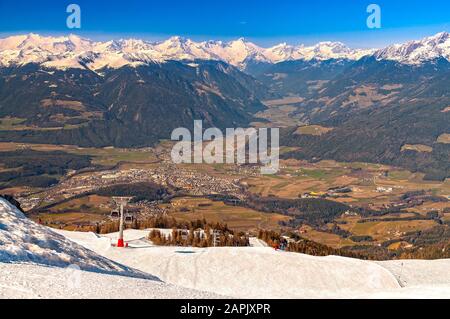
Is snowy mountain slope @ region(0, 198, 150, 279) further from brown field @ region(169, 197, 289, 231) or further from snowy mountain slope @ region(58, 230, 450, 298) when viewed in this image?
brown field @ region(169, 197, 289, 231)

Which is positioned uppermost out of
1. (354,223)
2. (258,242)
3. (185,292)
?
(185,292)

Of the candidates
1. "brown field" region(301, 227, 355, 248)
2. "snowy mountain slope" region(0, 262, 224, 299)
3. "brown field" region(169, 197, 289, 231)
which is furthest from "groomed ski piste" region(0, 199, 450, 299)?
"brown field" region(169, 197, 289, 231)

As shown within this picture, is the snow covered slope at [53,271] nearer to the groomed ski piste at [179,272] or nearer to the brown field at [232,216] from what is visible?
the groomed ski piste at [179,272]

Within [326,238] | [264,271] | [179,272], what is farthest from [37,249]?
[326,238]

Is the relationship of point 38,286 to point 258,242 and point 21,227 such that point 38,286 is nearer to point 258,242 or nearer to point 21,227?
point 21,227

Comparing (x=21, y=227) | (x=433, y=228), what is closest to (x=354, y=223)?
(x=433, y=228)
